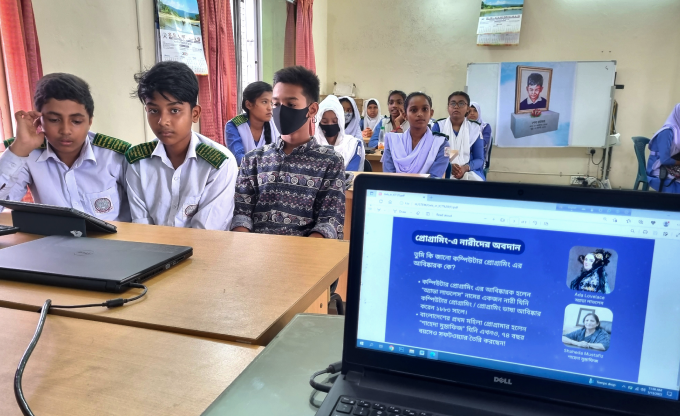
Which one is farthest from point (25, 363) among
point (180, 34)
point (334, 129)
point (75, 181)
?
point (180, 34)

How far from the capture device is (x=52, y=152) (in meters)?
1.57

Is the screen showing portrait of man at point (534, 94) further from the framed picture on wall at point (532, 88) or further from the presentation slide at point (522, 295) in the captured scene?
the presentation slide at point (522, 295)

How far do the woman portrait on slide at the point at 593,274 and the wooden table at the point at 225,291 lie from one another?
429mm

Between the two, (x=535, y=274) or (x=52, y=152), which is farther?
(x=52, y=152)

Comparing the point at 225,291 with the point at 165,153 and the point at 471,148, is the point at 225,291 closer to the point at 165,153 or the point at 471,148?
the point at 165,153

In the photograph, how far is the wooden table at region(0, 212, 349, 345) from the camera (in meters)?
0.68

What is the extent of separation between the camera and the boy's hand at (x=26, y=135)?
1.49 metres

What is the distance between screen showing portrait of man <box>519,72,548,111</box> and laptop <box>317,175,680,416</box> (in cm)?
604

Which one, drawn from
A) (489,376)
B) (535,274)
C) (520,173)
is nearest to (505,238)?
(535,274)

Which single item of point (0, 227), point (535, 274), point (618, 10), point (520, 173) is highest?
point (618, 10)

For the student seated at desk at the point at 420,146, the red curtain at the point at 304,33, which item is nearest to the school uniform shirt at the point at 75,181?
the student seated at desk at the point at 420,146

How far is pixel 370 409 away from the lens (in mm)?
462

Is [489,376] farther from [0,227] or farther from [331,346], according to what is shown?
[0,227]

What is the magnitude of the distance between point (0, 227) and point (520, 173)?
6.19 m
